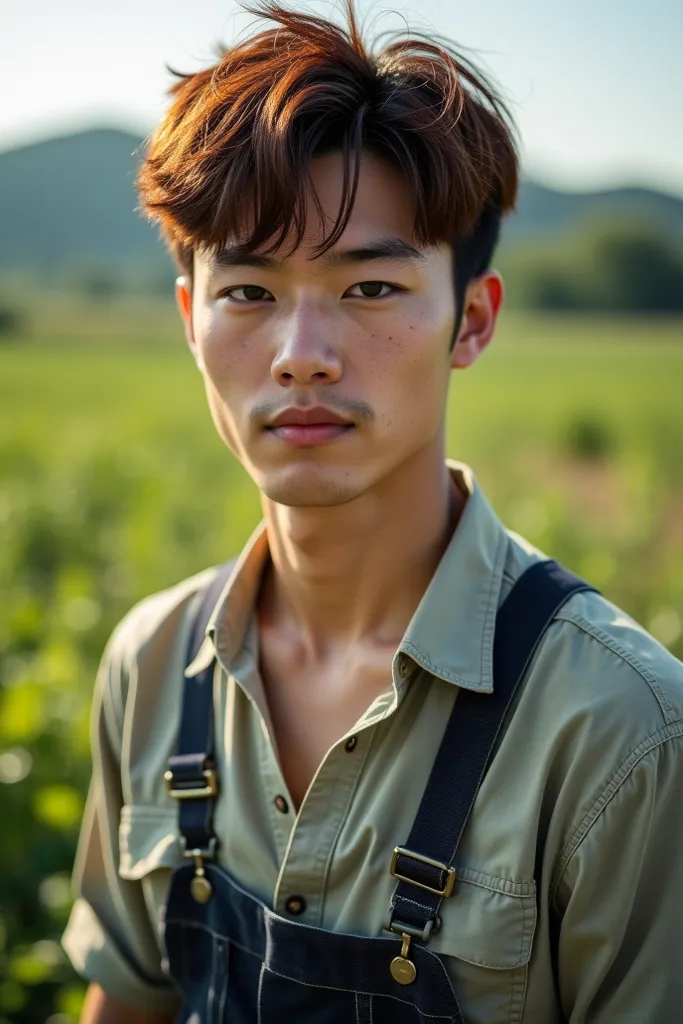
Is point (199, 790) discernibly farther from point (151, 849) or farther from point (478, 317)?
point (478, 317)

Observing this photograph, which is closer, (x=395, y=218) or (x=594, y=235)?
(x=395, y=218)

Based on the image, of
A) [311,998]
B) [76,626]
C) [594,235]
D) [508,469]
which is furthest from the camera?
[594,235]

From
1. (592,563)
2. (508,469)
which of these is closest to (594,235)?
(508,469)

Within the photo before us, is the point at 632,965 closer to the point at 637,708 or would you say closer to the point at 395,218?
the point at 637,708

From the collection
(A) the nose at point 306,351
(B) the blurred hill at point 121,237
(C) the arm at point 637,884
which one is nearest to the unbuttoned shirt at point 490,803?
(C) the arm at point 637,884

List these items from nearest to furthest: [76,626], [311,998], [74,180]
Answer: [311,998] → [76,626] → [74,180]

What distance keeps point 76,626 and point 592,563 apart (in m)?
2.33

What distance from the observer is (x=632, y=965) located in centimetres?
154

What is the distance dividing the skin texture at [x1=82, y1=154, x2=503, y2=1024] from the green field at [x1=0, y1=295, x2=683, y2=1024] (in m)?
1.43

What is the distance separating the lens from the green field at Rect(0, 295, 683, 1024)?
3277 mm

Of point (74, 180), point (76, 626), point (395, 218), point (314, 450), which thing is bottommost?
point (76, 626)

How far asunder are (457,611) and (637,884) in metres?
0.52

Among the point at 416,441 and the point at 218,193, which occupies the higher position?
the point at 218,193

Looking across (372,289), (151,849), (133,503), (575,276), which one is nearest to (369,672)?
(151,849)
